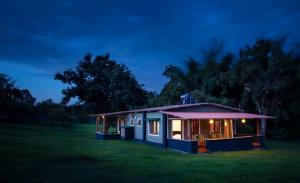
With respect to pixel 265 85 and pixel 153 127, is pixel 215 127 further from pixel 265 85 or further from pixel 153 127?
pixel 265 85

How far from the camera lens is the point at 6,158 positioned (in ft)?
45.3

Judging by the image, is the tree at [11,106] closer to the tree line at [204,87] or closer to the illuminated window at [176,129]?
the tree line at [204,87]

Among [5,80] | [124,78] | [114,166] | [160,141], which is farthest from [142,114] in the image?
[5,80]

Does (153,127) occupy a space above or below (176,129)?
above

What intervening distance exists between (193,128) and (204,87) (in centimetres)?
1231

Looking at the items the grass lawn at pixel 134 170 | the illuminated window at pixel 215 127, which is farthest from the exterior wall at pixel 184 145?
the illuminated window at pixel 215 127

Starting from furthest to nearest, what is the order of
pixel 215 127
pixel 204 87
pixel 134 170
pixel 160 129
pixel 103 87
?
pixel 103 87, pixel 204 87, pixel 215 127, pixel 160 129, pixel 134 170

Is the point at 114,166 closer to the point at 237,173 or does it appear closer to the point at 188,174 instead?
the point at 188,174

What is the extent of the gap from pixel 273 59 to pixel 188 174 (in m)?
22.1

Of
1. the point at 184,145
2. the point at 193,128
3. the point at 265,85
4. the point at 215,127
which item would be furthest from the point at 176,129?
the point at 265,85

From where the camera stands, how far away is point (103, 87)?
47.6m

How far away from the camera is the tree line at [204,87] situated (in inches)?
1169

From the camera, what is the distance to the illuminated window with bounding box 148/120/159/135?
75.4ft

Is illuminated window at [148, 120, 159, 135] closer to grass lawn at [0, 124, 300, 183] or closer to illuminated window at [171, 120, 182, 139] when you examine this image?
illuminated window at [171, 120, 182, 139]
